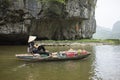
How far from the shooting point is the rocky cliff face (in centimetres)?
4100

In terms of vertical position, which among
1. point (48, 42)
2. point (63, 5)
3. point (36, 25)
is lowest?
point (48, 42)

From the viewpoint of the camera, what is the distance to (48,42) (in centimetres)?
4491

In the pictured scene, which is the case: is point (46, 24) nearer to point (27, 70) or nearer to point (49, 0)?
point (49, 0)

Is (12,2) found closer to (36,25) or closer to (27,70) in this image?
(36,25)

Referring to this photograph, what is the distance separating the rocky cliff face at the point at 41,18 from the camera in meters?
41.0

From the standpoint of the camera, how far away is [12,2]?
40.3 meters

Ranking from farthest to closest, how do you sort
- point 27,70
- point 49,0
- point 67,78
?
point 49,0 → point 27,70 → point 67,78

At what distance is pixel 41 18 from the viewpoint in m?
43.9

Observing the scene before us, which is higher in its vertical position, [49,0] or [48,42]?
[49,0]

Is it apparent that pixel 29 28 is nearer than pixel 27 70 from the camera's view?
No

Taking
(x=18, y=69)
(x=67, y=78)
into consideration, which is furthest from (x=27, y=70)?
(x=67, y=78)

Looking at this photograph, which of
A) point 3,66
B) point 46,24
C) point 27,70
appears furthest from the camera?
point 46,24

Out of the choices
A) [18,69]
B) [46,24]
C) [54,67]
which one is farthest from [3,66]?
[46,24]

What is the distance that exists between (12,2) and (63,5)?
32.7ft
